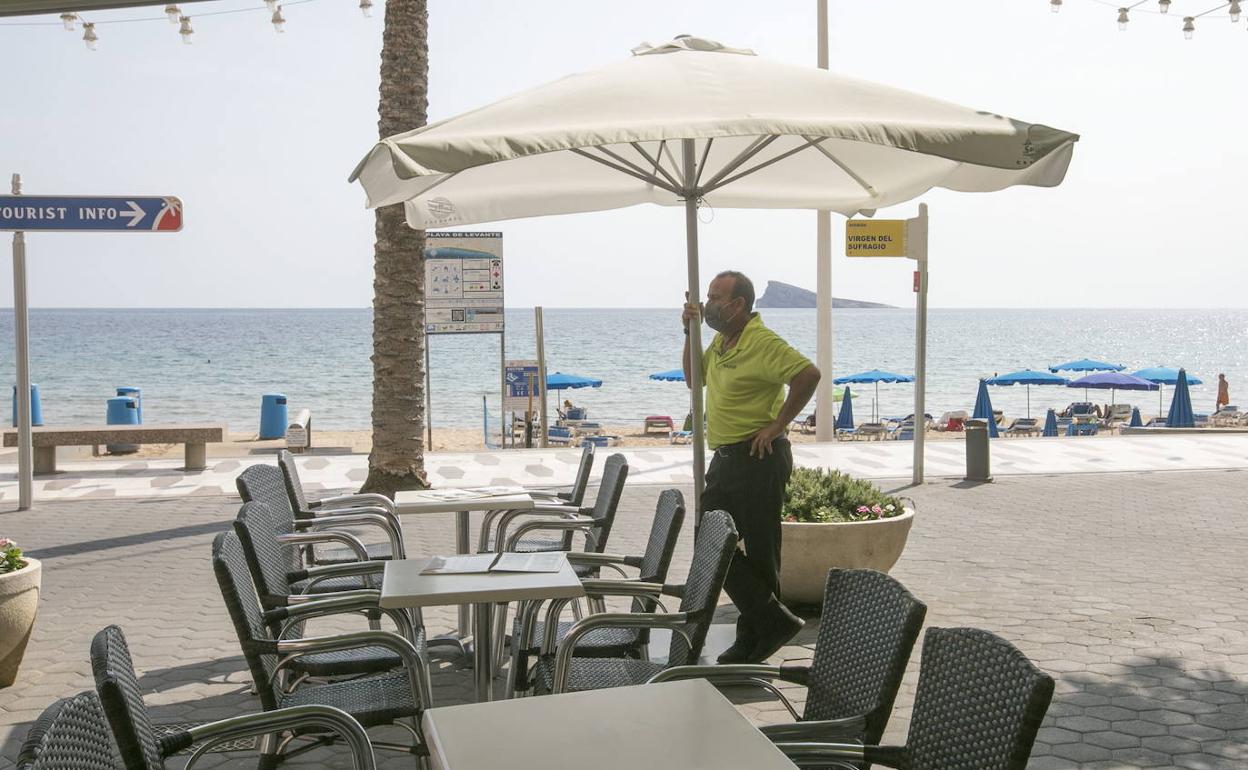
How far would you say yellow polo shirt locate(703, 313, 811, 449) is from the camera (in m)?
5.24

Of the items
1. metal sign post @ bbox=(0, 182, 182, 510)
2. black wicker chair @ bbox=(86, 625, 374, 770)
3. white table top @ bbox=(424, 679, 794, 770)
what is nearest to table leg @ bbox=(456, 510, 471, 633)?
black wicker chair @ bbox=(86, 625, 374, 770)

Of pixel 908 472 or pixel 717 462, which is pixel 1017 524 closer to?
pixel 908 472

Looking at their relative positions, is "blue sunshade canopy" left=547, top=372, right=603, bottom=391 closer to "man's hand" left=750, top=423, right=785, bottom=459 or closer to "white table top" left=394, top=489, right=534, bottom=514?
"white table top" left=394, top=489, right=534, bottom=514

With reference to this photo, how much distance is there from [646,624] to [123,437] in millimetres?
11281

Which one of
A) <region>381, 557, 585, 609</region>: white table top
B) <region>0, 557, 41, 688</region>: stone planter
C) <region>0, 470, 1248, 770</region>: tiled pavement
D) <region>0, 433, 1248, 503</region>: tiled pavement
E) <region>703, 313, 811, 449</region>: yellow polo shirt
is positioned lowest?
<region>0, 470, 1248, 770</region>: tiled pavement

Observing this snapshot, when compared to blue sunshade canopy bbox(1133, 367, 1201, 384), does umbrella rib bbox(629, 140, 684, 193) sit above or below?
above

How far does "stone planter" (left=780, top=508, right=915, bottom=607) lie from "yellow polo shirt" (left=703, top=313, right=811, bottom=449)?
1.11 meters

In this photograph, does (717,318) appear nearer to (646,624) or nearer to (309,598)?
(646,624)

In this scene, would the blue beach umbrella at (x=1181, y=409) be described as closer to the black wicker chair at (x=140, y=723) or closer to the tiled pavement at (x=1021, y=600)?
the tiled pavement at (x=1021, y=600)

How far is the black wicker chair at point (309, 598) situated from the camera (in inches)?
157

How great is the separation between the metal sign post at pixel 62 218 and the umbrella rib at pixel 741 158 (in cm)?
588

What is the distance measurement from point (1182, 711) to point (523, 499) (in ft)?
10.3

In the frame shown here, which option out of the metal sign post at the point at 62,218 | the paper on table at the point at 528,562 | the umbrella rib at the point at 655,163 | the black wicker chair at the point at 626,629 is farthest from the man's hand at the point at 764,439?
the metal sign post at the point at 62,218

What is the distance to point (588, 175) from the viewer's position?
21.3ft
